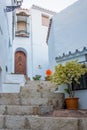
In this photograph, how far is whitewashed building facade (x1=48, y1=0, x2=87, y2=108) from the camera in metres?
6.91

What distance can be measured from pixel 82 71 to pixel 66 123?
261 centimetres

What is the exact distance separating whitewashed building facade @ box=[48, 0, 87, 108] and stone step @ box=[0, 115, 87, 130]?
247 centimetres

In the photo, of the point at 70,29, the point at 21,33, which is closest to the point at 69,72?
the point at 70,29

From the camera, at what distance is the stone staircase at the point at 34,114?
3.80 metres

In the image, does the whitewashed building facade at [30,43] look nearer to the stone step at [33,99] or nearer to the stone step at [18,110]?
the stone step at [33,99]

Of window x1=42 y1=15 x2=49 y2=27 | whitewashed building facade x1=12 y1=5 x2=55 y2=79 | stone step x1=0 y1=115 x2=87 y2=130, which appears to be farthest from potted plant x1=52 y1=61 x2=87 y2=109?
window x1=42 y1=15 x2=49 y2=27

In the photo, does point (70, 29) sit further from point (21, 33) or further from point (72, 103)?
point (21, 33)

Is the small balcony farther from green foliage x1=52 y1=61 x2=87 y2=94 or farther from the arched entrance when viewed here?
green foliage x1=52 y1=61 x2=87 y2=94

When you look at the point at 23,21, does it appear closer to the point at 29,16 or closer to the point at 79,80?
the point at 29,16

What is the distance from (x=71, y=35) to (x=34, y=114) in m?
3.73

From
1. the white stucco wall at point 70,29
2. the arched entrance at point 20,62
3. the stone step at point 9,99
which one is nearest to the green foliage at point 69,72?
the white stucco wall at point 70,29

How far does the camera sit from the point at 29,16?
14969 millimetres

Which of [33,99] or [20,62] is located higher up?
[20,62]

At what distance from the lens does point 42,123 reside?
12.6 ft
